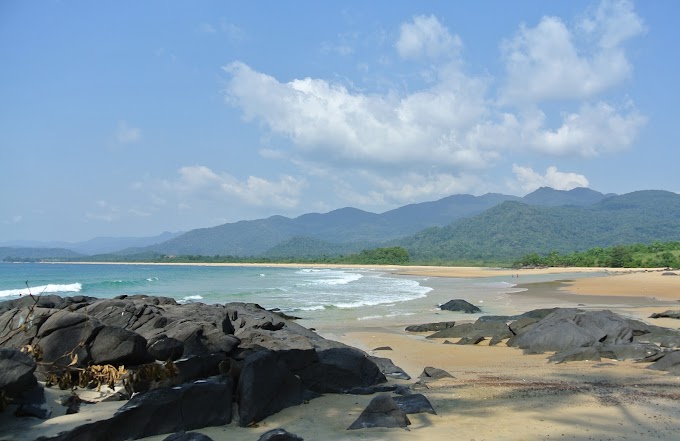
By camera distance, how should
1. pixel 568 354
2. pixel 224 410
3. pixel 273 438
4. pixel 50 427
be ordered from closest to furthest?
pixel 273 438, pixel 50 427, pixel 224 410, pixel 568 354

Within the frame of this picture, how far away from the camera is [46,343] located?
983 cm

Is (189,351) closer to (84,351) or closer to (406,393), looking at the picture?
(84,351)

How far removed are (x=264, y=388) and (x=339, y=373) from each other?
216 centimetres

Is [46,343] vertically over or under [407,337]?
over

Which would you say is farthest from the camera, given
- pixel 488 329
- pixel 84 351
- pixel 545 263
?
pixel 545 263

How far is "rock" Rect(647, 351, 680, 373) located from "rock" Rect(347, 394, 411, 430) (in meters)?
7.95

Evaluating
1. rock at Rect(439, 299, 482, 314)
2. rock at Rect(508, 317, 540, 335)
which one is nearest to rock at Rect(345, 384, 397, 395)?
rock at Rect(508, 317, 540, 335)

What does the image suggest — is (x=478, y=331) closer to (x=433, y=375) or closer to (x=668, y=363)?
(x=668, y=363)

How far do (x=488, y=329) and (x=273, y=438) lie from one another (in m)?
16.0

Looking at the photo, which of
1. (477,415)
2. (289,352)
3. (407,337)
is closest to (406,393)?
(477,415)

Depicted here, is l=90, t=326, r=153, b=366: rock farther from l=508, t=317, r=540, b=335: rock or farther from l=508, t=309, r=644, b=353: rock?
l=508, t=317, r=540, b=335: rock

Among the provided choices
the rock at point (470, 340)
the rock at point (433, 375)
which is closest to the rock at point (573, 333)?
the rock at point (470, 340)

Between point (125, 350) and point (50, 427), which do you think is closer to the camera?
point (50, 427)

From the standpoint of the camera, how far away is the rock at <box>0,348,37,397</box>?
7.65 meters
